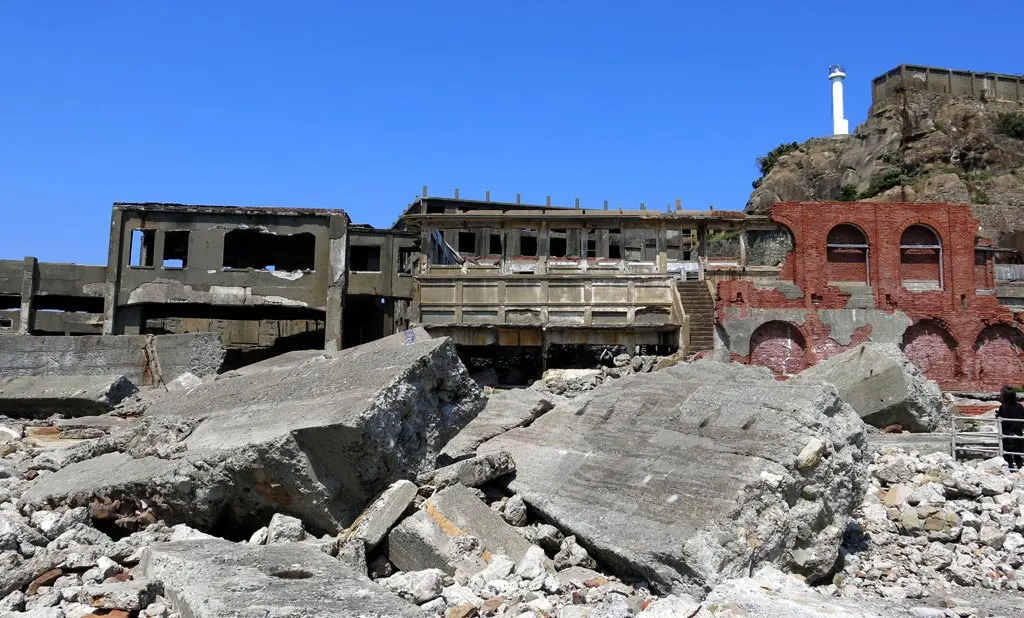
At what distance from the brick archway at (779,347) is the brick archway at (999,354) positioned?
4921 mm

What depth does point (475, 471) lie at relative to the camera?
662 cm

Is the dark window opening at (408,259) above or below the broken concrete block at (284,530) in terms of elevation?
above

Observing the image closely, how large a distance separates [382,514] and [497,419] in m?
3.54

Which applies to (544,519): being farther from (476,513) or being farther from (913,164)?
(913,164)

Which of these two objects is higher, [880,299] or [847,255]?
[847,255]

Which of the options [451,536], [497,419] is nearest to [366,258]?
[497,419]

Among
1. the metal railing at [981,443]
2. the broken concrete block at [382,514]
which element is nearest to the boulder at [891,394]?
the metal railing at [981,443]

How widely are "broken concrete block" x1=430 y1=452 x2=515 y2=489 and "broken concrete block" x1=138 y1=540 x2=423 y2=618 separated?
141 cm

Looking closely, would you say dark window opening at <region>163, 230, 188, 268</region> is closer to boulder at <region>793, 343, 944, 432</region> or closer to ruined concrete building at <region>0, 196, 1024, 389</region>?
ruined concrete building at <region>0, 196, 1024, 389</region>

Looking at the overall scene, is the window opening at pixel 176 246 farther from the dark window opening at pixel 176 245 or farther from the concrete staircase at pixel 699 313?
the concrete staircase at pixel 699 313

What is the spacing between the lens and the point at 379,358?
714 cm

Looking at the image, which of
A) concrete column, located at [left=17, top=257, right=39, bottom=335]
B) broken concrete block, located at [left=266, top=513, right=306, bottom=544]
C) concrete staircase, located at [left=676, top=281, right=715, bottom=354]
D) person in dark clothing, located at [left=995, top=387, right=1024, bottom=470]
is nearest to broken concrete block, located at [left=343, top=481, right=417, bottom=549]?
broken concrete block, located at [left=266, top=513, right=306, bottom=544]

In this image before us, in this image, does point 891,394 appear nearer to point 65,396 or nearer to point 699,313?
point 699,313

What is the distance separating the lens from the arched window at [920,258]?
21.9 m
